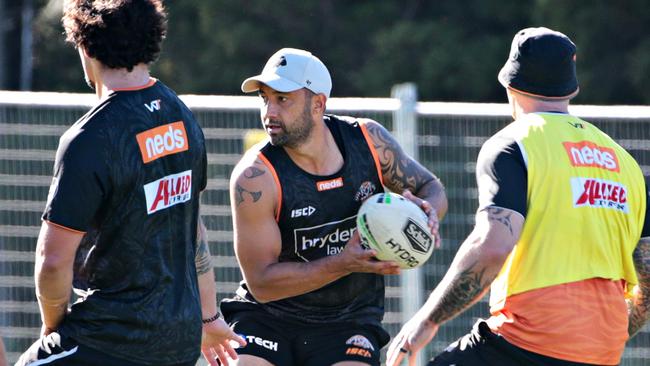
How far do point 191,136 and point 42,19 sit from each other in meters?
→ 20.6

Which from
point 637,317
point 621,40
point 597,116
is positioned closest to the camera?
point 637,317

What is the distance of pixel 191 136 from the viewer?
4.74 meters

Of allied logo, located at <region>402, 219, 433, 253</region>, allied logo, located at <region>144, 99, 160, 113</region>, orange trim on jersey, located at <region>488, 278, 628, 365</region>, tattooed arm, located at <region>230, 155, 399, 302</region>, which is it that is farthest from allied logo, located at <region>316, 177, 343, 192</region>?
allied logo, located at <region>144, 99, 160, 113</region>

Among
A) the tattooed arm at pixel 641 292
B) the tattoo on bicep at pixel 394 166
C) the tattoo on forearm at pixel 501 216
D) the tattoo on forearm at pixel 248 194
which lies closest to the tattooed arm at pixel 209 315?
the tattoo on forearm at pixel 248 194

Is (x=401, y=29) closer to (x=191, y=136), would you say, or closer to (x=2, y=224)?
(x=2, y=224)

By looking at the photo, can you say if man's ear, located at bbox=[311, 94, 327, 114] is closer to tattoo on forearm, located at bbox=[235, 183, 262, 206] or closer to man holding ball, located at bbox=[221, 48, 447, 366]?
man holding ball, located at bbox=[221, 48, 447, 366]

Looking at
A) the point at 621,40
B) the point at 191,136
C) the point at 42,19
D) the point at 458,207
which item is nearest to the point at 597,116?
the point at 458,207

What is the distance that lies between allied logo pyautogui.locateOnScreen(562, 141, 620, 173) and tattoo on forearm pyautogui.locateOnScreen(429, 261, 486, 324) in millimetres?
615

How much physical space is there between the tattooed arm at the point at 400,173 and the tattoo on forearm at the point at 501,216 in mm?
1014

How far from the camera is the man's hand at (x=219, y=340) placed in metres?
5.40

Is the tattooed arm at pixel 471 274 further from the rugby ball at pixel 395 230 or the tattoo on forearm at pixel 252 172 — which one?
the tattoo on forearm at pixel 252 172

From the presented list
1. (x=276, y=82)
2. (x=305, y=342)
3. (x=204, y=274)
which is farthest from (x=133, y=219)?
(x=305, y=342)

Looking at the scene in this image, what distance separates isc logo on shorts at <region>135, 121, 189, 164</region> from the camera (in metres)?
4.50

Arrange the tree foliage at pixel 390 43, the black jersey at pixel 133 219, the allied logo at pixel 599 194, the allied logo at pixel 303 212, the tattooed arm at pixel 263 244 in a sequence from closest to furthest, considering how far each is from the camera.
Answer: the black jersey at pixel 133 219 → the allied logo at pixel 599 194 → the tattooed arm at pixel 263 244 → the allied logo at pixel 303 212 → the tree foliage at pixel 390 43
